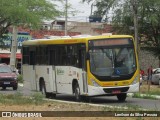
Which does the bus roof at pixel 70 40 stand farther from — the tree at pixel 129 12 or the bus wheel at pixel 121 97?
the tree at pixel 129 12

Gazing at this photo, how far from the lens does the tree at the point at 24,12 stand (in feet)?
91.1

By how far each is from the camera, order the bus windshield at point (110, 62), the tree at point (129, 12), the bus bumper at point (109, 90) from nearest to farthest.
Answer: the bus bumper at point (109, 90), the bus windshield at point (110, 62), the tree at point (129, 12)

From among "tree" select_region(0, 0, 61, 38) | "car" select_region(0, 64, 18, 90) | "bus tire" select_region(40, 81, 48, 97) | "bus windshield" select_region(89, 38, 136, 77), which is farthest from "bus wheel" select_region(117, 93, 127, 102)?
"car" select_region(0, 64, 18, 90)

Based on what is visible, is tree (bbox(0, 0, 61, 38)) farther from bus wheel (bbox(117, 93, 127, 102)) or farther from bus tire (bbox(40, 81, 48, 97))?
bus wheel (bbox(117, 93, 127, 102))

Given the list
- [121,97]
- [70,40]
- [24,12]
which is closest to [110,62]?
[70,40]

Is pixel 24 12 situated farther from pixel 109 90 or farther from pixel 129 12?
pixel 129 12

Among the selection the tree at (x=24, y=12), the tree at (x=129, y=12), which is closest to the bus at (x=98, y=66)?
the tree at (x=24, y=12)

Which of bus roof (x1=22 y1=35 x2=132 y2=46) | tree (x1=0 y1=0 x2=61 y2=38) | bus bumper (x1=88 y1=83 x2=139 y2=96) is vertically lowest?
bus bumper (x1=88 y1=83 x2=139 y2=96)

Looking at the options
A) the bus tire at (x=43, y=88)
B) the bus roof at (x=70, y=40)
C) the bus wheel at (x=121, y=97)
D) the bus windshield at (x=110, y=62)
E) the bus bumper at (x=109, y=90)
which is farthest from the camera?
the bus tire at (x=43, y=88)

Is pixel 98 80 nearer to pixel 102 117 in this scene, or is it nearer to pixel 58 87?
pixel 58 87

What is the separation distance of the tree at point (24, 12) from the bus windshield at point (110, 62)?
6.52 metres

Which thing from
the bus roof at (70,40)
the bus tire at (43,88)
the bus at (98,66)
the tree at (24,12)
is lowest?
the bus tire at (43,88)

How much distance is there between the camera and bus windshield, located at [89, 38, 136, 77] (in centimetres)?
2305

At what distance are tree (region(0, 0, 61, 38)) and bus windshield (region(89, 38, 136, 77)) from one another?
6.52 m
